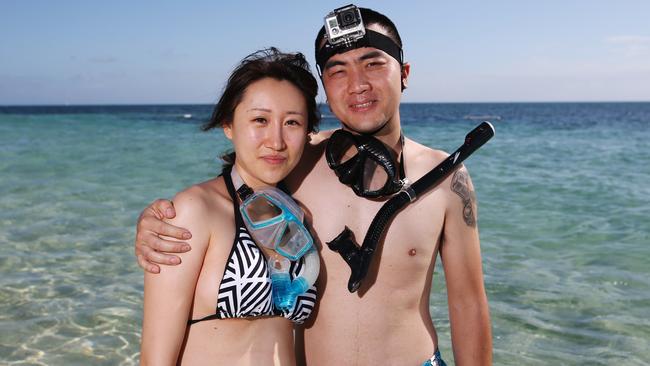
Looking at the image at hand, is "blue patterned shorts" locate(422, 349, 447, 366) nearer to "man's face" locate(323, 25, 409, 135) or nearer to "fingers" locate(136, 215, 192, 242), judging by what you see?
"man's face" locate(323, 25, 409, 135)

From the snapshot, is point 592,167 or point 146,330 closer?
point 146,330

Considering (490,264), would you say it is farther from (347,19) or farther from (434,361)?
(347,19)

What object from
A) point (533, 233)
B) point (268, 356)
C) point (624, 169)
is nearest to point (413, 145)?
point (268, 356)

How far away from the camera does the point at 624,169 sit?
14141 millimetres

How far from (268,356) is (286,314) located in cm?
20

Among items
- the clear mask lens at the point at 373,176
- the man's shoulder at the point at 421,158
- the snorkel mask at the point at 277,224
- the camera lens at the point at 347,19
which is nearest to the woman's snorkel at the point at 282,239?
the snorkel mask at the point at 277,224

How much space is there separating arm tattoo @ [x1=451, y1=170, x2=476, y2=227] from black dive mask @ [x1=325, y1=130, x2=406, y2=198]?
0.25 meters

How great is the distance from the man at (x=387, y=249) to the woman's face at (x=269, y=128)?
1.05 feet

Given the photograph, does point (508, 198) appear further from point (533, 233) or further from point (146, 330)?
point (146, 330)

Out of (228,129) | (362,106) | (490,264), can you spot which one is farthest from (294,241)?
(490,264)

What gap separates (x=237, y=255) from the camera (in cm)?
239

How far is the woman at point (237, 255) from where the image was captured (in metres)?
2.36

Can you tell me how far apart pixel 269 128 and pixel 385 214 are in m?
0.69

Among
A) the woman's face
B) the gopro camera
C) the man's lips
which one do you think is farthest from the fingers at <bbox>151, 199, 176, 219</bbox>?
the gopro camera
